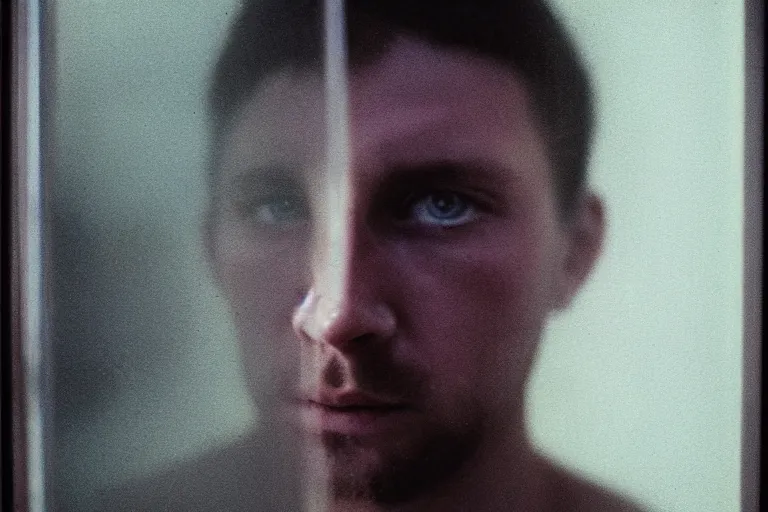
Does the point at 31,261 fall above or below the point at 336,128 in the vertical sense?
below

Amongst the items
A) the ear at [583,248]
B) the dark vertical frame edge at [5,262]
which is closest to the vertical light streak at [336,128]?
the ear at [583,248]

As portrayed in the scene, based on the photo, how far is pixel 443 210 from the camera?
2.45ft

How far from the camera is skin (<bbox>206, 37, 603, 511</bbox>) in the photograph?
2.42 ft

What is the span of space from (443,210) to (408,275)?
8cm

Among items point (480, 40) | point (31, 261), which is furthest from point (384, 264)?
point (31, 261)

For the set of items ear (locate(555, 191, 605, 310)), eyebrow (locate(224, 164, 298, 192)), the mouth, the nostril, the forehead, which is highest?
the forehead

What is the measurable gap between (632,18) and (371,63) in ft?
0.87

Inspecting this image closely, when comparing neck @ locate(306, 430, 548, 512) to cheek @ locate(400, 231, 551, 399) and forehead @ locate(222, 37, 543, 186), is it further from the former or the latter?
forehead @ locate(222, 37, 543, 186)

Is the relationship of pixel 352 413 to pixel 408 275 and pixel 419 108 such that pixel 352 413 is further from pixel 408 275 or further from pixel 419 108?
pixel 419 108

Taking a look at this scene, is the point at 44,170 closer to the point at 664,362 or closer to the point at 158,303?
the point at 158,303

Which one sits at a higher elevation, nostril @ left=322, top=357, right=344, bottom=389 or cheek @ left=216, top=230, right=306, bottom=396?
cheek @ left=216, top=230, right=306, bottom=396

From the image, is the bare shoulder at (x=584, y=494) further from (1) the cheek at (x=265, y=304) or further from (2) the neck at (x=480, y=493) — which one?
(1) the cheek at (x=265, y=304)

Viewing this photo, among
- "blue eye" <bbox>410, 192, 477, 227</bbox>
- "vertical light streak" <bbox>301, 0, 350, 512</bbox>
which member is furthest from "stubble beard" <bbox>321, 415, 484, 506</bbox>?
"blue eye" <bbox>410, 192, 477, 227</bbox>

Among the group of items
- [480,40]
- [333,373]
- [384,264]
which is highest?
[480,40]
